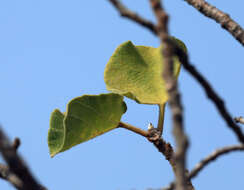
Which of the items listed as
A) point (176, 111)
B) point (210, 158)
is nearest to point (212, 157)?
point (210, 158)

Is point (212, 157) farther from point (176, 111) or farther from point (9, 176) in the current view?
point (9, 176)

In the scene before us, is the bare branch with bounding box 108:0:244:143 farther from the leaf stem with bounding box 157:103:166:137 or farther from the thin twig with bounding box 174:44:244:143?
the leaf stem with bounding box 157:103:166:137

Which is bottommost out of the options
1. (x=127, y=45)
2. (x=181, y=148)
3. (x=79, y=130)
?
(x=181, y=148)

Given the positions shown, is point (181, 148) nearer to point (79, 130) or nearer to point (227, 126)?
point (227, 126)

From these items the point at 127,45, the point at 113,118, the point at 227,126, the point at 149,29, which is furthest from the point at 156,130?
the point at 149,29

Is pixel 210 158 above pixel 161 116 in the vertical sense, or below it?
below

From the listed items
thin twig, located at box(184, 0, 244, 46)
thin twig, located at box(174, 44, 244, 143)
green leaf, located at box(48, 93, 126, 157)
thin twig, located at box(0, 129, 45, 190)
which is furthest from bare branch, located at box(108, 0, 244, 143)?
green leaf, located at box(48, 93, 126, 157)
